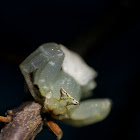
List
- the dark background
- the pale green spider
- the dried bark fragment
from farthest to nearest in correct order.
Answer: the dark background < the pale green spider < the dried bark fragment

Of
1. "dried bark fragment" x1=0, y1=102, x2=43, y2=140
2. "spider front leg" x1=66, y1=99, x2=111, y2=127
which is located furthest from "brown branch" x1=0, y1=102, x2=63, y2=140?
"spider front leg" x1=66, y1=99, x2=111, y2=127

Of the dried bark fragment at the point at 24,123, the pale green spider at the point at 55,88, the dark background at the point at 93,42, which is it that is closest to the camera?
the dried bark fragment at the point at 24,123

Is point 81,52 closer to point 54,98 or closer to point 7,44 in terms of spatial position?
point 54,98

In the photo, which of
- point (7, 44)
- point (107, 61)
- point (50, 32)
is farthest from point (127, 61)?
point (7, 44)

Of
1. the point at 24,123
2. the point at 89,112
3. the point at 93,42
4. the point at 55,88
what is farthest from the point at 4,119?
the point at 93,42

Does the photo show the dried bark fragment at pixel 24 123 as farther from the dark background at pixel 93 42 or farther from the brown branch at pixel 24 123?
the dark background at pixel 93 42

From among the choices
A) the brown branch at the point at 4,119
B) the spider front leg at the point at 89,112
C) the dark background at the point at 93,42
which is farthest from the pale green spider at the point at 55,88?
the dark background at the point at 93,42

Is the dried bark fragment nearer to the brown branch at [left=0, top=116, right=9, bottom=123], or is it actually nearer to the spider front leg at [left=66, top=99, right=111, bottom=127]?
the brown branch at [left=0, top=116, right=9, bottom=123]

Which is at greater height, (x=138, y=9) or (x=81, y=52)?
(x=138, y=9)
